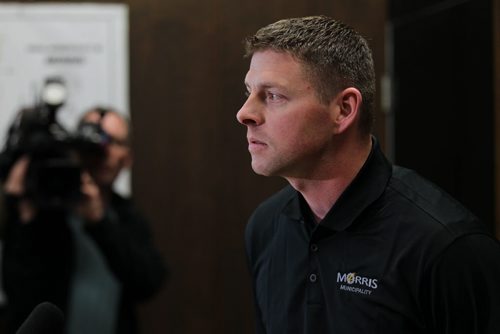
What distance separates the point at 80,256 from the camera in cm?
232

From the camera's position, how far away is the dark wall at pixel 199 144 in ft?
9.75

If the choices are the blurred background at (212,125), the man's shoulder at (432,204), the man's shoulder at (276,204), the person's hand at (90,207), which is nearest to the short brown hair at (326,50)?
the man's shoulder at (432,204)

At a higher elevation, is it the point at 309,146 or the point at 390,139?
the point at 309,146

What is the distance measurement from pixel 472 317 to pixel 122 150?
159cm

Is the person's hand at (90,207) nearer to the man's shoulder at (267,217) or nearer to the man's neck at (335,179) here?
the man's shoulder at (267,217)

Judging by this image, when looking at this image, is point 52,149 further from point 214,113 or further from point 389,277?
point 389,277

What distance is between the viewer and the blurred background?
2.96m

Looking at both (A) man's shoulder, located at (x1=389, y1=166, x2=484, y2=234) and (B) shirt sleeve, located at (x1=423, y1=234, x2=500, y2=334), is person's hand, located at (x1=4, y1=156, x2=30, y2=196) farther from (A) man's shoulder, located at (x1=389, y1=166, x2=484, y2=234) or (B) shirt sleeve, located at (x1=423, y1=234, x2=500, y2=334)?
(B) shirt sleeve, located at (x1=423, y1=234, x2=500, y2=334)

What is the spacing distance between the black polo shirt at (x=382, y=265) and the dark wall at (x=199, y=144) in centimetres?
158

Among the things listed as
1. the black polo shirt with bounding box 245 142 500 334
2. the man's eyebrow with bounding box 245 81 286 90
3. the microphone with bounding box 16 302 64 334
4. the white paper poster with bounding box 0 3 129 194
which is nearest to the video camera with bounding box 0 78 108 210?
the white paper poster with bounding box 0 3 129 194

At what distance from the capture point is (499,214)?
244 cm

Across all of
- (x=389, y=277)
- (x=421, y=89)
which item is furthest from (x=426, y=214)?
(x=421, y=89)

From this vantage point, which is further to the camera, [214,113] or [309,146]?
[214,113]

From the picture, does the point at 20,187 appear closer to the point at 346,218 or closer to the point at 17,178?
the point at 17,178
